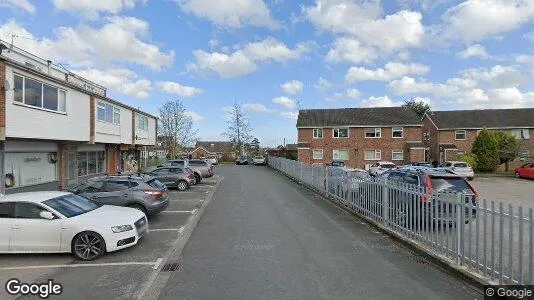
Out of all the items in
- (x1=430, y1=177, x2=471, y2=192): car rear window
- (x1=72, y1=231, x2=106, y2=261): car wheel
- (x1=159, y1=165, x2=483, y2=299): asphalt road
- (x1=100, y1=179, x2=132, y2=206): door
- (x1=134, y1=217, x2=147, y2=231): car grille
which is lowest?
(x1=159, y1=165, x2=483, y2=299): asphalt road

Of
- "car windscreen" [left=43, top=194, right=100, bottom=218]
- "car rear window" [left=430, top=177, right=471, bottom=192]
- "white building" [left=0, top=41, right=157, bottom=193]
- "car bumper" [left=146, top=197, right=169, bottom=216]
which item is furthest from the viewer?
"white building" [left=0, top=41, right=157, bottom=193]

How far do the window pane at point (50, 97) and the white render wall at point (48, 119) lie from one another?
0.78 ft

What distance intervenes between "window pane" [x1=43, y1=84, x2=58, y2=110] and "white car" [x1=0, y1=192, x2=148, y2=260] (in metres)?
10.1

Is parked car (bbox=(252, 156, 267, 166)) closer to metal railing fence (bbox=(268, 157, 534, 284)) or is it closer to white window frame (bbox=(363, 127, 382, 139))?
white window frame (bbox=(363, 127, 382, 139))

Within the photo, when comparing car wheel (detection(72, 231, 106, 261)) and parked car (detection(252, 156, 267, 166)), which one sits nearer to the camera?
car wheel (detection(72, 231, 106, 261))

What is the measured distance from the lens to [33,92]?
16.5 meters

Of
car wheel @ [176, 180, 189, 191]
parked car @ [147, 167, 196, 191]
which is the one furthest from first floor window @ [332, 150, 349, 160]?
car wheel @ [176, 180, 189, 191]

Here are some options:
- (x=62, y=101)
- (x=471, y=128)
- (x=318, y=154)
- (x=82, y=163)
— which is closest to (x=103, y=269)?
(x=62, y=101)

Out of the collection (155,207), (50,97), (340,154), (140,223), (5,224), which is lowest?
(155,207)

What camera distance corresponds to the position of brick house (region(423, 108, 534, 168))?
44812 mm

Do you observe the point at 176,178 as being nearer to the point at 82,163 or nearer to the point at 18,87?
the point at 82,163

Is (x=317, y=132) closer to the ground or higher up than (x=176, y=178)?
higher up

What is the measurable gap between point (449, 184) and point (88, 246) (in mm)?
8521

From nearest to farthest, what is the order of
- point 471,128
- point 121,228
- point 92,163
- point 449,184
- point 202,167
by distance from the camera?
point 121,228
point 449,184
point 92,163
point 202,167
point 471,128
